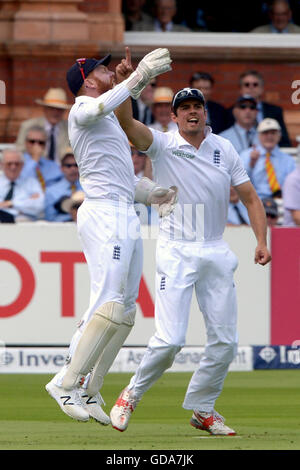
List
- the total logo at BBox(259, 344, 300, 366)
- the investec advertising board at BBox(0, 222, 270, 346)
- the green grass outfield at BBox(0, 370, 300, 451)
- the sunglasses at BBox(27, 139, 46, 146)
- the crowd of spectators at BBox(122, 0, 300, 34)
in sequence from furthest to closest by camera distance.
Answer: the crowd of spectators at BBox(122, 0, 300, 34) < the sunglasses at BBox(27, 139, 46, 146) < the total logo at BBox(259, 344, 300, 366) < the investec advertising board at BBox(0, 222, 270, 346) < the green grass outfield at BBox(0, 370, 300, 451)

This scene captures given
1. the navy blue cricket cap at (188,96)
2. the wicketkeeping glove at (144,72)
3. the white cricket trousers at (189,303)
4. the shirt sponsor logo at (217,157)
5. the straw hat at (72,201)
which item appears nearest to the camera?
the wicketkeeping glove at (144,72)

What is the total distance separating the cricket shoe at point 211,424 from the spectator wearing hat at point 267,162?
4.82 meters

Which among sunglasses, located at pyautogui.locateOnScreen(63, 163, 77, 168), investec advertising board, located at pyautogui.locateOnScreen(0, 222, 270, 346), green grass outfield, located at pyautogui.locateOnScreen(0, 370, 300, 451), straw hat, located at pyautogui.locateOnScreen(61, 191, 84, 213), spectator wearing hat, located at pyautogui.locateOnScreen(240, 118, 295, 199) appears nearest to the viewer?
green grass outfield, located at pyautogui.locateOnScreen(0, 370, 300, 451)

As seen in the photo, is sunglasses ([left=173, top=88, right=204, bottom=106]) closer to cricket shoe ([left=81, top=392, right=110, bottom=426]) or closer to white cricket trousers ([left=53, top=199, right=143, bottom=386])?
white cricket trousers ([left=53, top=199, right=143, bottom=386])

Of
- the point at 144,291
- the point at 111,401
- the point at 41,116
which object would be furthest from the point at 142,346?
the point at 41,116

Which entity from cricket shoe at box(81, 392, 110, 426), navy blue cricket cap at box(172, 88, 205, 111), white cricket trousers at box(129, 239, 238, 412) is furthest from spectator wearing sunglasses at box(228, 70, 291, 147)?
cricket shoe at box(81, 392, 110, 426)

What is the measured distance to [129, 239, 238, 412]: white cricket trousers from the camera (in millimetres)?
8250

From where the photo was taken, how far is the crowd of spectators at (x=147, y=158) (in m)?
12.9

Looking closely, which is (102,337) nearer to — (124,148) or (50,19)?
(124,148)

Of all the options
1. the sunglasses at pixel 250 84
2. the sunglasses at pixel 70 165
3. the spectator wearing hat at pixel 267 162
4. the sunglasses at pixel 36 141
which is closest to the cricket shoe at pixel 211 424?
the spectator wearing hat at pixel 267 162

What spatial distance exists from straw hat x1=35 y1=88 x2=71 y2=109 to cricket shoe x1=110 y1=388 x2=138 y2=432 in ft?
19.3

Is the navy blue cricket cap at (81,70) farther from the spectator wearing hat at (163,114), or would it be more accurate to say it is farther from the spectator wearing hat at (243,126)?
the spectator wearing hat at (243,126)

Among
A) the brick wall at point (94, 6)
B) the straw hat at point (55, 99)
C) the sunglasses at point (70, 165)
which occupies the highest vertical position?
the brick wall at point (94, 6)

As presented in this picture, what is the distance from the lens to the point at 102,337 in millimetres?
8125
